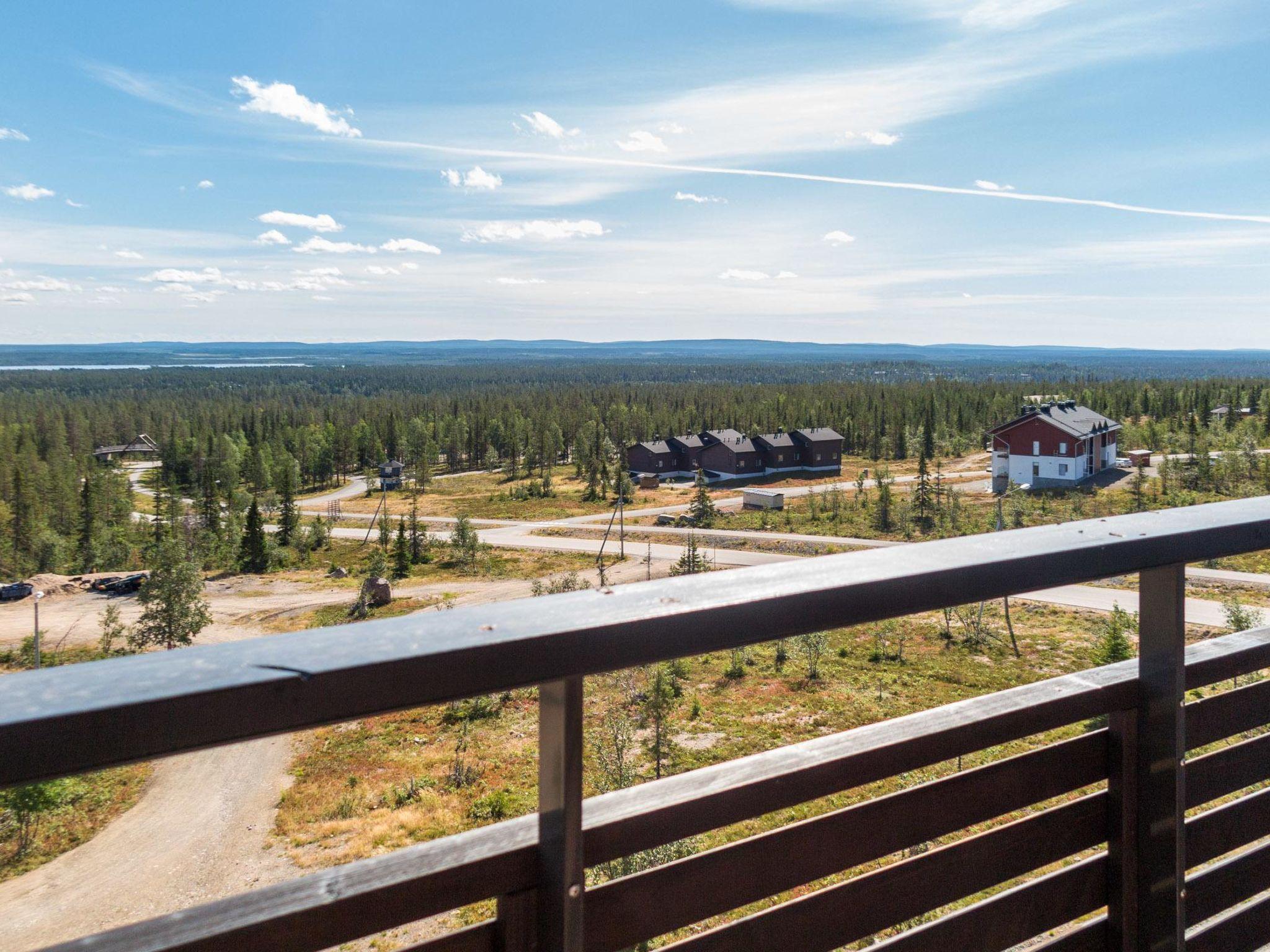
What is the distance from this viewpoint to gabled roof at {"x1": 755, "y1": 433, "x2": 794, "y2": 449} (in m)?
56.1

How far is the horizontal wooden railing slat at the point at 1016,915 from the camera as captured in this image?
1154mm

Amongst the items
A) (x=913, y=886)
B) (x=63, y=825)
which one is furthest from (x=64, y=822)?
(x=913, y=886)

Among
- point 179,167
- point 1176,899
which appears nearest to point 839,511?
point 1176,899

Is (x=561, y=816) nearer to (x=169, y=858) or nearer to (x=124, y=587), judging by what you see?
(x=169, y=858)

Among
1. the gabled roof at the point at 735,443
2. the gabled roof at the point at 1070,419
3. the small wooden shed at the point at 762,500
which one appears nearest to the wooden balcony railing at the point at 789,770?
the small wooden shed at the point at 762,500

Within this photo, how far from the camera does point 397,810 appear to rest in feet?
35.3

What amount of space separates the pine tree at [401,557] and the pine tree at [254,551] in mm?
5257

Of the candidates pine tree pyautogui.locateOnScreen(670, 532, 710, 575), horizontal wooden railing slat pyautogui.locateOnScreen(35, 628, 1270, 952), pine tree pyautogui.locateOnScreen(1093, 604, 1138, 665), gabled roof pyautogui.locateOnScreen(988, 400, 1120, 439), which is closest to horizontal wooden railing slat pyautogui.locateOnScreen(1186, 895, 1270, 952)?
horizontal wooden railing slat pyautogui.locateOnScreen(35, 628, 1270, 952)

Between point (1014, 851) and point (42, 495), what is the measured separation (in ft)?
191

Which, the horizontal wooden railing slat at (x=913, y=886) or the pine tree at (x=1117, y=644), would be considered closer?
the horizontal wooden railing slat at (x=913, y=886)

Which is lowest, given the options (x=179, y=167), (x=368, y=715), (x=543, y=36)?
(x=368, y=715)

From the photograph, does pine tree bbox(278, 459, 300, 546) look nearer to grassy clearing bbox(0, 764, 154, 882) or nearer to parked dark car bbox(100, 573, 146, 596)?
parked dark car bbox(100, 573, 146, 596)

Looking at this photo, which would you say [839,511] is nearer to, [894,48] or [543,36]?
[543,36]

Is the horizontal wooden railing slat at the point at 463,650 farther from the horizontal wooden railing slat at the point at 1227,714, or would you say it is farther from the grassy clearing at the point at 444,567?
the grassy clearing at the point at 444,567
